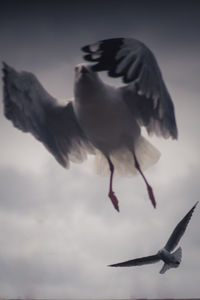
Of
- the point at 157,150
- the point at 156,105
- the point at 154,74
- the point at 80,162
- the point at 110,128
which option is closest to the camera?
the point at 154,74

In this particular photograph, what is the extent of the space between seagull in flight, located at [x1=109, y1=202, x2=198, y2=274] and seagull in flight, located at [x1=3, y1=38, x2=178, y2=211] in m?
1.03

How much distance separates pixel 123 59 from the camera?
5.12 meters

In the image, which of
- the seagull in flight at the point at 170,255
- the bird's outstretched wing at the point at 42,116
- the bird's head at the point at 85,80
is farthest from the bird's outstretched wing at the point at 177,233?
the bird's outstretched wing at the point at 42,116

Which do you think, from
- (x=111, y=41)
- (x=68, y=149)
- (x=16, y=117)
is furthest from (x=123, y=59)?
(x=68, y=149)

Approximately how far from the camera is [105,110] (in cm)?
606

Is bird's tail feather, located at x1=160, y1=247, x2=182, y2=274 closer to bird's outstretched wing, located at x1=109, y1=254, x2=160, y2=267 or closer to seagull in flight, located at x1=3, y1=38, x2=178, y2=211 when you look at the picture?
bird's outstretched wing, located at x1=109, y1=254, x2=160, y2=267

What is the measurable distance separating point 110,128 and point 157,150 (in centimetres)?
93

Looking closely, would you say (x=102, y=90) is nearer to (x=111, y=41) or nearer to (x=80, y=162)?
(x=111, y=41)

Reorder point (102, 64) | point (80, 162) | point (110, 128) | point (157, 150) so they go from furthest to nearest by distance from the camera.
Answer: point (80, 162)
point (157, 150)
point (110, 128)
point (102, 64)

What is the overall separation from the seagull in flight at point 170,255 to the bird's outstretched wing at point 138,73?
1373 mm

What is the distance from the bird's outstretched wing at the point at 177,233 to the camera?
17.0 ft

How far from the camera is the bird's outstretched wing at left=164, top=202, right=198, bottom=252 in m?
5.18

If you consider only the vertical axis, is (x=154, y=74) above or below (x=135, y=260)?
above

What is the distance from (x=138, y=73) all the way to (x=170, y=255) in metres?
2.05
